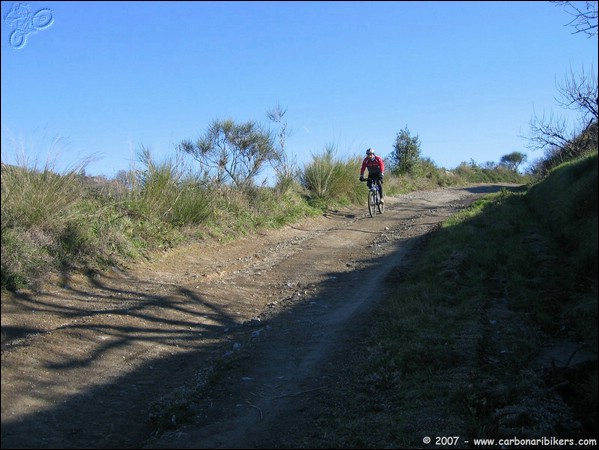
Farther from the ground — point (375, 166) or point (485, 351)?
point (375, 166)

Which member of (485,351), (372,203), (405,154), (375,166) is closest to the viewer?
(485,351)

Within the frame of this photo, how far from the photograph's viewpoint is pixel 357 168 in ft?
61.6

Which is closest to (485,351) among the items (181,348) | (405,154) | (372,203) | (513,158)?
(181,348)

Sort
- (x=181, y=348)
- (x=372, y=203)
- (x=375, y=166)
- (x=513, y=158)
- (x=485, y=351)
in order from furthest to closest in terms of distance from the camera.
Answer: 1. (x=513, y=158)
2. (x=375, y=166)
3. (x=372, y=203)
4. (x=181, y=348)
5. (x=485, y=351)

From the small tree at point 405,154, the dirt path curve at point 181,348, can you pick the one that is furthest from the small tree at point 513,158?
the dirt path curve at point 181,348

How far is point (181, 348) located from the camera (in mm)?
5445

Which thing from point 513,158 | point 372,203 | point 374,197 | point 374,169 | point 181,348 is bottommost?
point 181,348

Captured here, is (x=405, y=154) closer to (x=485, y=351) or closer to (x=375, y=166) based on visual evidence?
(x=375, y=166)

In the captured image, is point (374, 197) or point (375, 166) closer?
point (374, 197)

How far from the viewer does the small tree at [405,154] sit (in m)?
27.1

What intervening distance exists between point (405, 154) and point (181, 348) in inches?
922

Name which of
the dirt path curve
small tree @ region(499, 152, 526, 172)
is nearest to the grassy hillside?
the dirt path curve

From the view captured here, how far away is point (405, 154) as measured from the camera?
89.7 feet

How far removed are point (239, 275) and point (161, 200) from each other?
251cm
